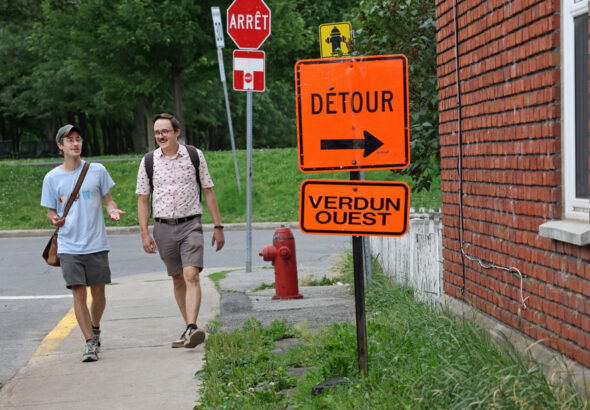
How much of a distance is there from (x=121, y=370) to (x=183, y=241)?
4.19ft

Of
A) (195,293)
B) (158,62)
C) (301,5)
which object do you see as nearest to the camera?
(195,293)

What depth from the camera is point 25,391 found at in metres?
6.08

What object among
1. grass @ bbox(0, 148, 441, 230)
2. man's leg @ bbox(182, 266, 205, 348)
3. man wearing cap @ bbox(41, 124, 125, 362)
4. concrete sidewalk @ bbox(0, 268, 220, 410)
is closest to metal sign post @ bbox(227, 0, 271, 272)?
concrete sidewalk @ bbox(0, 268, 220, 410)

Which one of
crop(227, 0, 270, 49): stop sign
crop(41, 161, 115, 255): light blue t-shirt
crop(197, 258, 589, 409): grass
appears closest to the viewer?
crop(197, 258, 589, 409): grass

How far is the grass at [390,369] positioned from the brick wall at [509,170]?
0.98 ft

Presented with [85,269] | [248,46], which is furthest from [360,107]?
[248,46]

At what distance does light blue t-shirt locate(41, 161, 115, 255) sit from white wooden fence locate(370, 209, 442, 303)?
2.73 meters

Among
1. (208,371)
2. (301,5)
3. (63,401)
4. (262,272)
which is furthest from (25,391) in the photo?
(301,5)

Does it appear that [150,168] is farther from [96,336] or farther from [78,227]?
[96,336]

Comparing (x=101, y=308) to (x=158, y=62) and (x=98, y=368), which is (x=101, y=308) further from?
(x=158, y=62)

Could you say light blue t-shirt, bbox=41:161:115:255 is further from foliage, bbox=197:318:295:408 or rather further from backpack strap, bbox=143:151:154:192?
foliage, bbox=197:318:295:408

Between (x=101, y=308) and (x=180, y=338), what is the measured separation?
71 centimetres

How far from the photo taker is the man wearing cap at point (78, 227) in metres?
7.19

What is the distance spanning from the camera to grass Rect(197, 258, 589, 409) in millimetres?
4055
